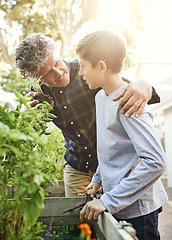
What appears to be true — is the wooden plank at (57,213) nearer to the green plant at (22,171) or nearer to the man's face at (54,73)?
the green plant at (22,171)

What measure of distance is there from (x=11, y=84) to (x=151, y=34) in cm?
692

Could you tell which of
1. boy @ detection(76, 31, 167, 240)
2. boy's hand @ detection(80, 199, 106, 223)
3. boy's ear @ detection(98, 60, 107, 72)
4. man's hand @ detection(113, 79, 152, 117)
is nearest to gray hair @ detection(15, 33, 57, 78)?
boy @ detection(76, 31, 167, 240)

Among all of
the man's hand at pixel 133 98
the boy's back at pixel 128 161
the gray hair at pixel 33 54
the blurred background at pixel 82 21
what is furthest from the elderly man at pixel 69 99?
the blurred background at pixel 82 21

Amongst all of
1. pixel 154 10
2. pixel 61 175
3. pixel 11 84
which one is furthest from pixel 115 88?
pixel 11 84

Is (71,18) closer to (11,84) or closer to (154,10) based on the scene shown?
(154,10)

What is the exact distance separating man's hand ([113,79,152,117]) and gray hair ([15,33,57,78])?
888 mm

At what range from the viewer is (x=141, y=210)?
3.75ft

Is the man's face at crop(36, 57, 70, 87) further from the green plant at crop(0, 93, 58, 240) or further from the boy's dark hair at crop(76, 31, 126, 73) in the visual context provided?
the green plant at crop(0, 93, 58, 240)

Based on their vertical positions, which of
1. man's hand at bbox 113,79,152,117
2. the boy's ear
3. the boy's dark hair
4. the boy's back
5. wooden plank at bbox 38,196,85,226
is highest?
the boy's dark hair

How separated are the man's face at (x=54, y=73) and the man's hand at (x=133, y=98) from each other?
0.87m

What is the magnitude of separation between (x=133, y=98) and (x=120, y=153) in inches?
10.3

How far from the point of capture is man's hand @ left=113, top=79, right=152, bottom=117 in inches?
44.1

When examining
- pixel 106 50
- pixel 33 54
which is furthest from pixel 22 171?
pixel 33 54

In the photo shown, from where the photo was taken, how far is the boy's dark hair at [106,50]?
1.37 metres
